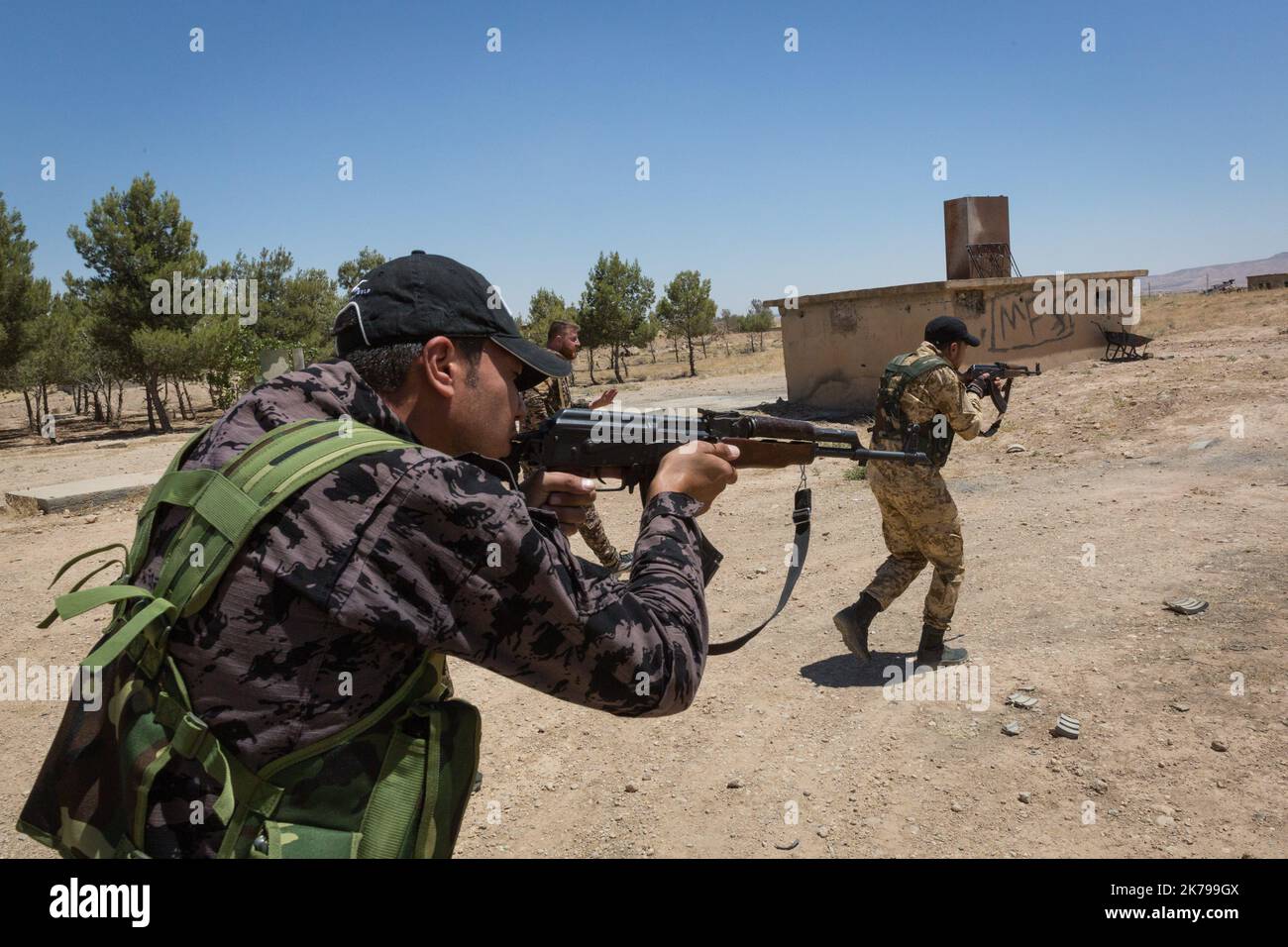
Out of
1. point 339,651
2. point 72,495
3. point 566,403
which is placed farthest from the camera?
point 72,495

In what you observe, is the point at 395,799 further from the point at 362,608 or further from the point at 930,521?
the point at 930,521

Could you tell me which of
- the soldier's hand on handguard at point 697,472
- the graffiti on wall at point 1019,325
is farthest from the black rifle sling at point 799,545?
the graffiti on wall at point 1019,325

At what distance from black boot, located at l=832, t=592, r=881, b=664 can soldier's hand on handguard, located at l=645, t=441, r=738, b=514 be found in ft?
10.9

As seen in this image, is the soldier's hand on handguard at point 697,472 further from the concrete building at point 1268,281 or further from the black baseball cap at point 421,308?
the concrete building at point 1268,281

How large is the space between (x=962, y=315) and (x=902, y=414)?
10248mm

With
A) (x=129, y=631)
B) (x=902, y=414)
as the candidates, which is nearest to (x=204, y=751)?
(x=129, y=631)

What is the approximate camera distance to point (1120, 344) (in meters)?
16.9

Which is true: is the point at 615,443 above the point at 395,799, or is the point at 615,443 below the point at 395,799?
above

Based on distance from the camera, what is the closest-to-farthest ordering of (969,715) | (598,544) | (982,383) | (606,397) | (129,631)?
(129,631) → (969,715) → (606,397) → (982,383) → (598,544)

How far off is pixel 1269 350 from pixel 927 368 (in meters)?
13.9

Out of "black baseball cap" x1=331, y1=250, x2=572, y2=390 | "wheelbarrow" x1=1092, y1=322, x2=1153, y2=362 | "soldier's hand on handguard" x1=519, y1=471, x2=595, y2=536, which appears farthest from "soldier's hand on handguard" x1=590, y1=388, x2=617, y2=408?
"wheelbarrow" x1=1092, y1=322, x2=1153, y2=362

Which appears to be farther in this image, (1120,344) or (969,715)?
(1120,344)

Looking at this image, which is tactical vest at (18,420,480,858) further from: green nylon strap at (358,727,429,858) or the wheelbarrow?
the wheelbarrow

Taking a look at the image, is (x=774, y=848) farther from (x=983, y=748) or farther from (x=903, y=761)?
(x=983, y=748)
